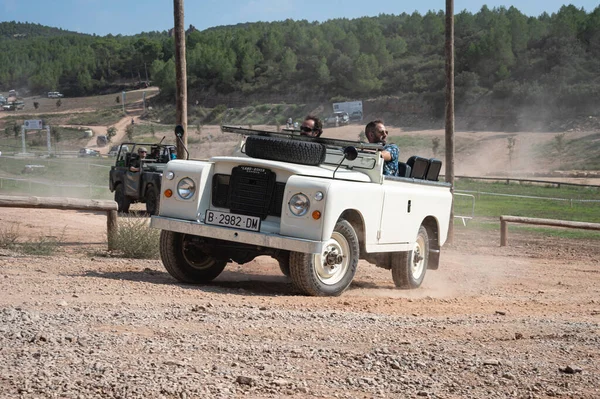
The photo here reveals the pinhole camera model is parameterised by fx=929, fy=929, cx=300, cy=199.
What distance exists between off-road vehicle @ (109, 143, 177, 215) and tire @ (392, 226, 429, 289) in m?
13.1

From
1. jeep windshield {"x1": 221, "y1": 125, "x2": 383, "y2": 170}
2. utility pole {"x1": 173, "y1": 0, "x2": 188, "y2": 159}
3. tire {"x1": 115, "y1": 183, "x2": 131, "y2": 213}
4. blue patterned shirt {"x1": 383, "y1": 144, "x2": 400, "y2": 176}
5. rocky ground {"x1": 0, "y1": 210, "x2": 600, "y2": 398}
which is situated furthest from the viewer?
tire {"x1": 115, "y1": 183, "x2": 131, "y2": 213}

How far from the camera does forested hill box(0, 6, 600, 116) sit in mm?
91125

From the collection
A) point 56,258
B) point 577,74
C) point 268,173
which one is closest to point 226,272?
point 56,258

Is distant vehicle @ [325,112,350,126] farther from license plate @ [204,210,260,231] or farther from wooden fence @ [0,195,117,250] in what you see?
license plate @ [204,210,260,231]

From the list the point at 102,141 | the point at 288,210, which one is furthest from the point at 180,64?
the point at 102,141

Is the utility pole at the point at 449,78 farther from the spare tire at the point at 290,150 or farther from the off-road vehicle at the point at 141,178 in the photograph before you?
the spare tire at the point at 290,150

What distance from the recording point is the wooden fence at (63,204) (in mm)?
14508

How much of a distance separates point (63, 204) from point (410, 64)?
9816cm

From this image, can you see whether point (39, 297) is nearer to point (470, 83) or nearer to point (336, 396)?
point (336, 396)

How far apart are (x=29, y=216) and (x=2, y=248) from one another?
26.2 feet

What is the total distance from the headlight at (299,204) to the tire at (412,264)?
2.64 m

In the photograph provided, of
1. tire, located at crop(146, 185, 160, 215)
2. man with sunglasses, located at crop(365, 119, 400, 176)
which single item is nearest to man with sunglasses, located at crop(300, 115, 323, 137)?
man with sunglasses, located at crop(365, 119, 400, 176)

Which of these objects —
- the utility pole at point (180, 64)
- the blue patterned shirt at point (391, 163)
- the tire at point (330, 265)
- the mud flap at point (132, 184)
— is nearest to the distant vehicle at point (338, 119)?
the mud flap at point (132, 184)

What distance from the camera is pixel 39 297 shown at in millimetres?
8781
